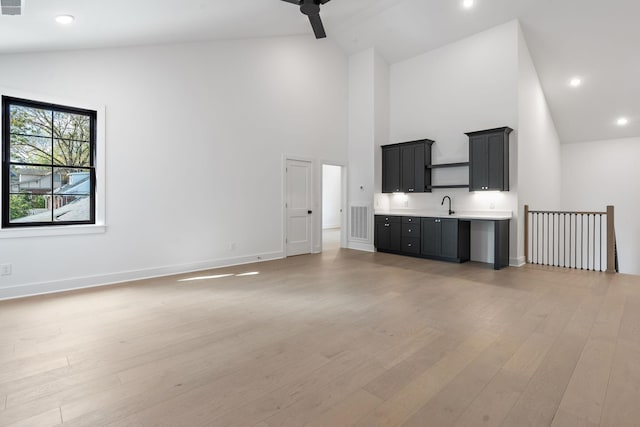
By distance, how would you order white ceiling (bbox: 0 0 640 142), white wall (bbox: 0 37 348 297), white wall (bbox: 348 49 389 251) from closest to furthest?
white ceiling (bbox: 0 0 640 142), white wall (bbox: 0 37 348 297), white wall (bbox: 348 49 389 251)

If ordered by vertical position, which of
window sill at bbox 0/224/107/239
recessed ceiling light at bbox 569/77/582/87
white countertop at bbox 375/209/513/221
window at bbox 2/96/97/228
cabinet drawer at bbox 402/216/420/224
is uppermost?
recessed ceiling light at bbox 569/77/582/87

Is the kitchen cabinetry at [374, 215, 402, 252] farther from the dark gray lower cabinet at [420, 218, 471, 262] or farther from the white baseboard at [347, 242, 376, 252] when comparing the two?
the dark gray lower cabinet at [420, 218, 471, 262]

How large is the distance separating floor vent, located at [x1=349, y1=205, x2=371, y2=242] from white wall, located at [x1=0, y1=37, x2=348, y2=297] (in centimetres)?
127

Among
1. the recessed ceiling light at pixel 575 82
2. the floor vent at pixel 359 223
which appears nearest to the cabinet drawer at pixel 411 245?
the floor vent at pixel 359 223

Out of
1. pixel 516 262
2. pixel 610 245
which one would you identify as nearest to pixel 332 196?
pixel 516 262

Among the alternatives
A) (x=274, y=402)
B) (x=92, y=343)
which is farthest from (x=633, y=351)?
(x=92, y=343)

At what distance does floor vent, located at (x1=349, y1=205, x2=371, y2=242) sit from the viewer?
7.45 meters

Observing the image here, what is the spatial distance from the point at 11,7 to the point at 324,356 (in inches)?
155

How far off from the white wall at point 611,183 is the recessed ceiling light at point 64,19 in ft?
34.9

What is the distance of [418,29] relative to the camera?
21.2 feet

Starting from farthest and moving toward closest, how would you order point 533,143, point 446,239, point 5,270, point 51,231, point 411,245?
point 411,245
point 533,143
point 446,239
point 51,231
point 5,270

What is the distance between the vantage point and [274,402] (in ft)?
6.15

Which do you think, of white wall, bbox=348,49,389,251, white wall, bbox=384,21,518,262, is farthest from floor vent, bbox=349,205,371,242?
white wall, bbox=384,21,518,262

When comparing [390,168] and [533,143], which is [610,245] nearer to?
[533,143]
